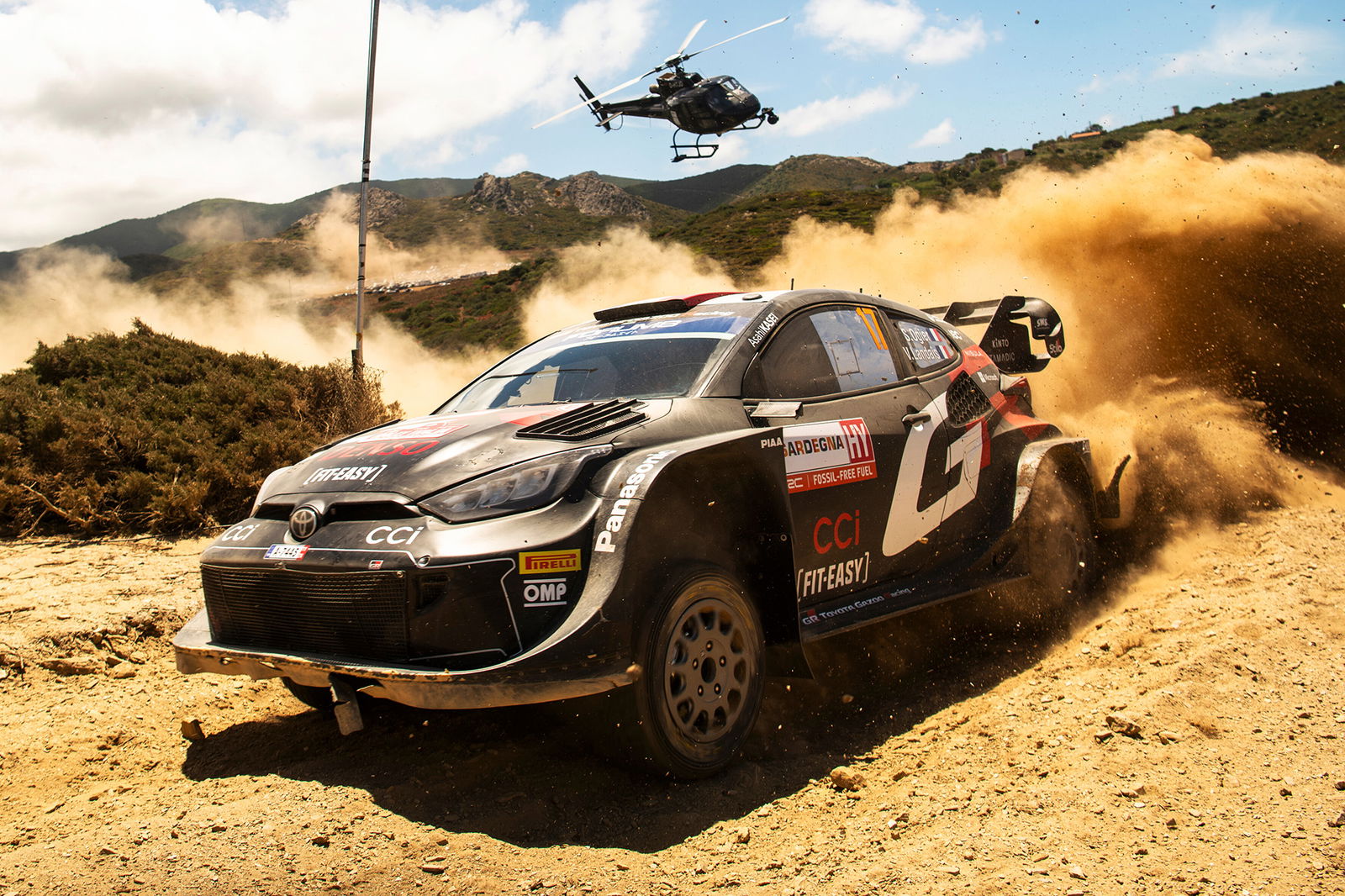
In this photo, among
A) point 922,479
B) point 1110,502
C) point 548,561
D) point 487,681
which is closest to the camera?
A: point 487,681

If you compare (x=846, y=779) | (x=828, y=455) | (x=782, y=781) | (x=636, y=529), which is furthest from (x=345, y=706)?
(x=828, y=455)

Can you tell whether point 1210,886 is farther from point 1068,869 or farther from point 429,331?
point 429,331

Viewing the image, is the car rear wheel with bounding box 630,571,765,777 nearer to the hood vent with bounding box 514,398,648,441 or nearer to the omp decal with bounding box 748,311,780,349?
the hood vent with bounding box 514,398,648,441

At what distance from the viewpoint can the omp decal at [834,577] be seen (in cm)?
386

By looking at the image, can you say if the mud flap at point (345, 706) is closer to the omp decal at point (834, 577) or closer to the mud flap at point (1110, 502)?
the omp decal at point (834, 577)

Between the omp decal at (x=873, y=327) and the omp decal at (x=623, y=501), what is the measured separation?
1.90m

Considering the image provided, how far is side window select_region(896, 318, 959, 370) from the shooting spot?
16.5 ft

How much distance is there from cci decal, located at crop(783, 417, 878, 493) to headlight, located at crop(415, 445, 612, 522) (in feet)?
3.10

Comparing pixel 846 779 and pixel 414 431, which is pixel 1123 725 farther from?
pixel 414 431

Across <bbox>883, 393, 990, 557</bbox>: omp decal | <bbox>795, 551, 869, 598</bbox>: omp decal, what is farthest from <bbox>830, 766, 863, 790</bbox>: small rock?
<bbox>883, 393, 990, 557</bbox>: omp decal

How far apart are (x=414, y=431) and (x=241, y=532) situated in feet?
2.45

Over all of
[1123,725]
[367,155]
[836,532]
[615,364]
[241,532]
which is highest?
[367,155]

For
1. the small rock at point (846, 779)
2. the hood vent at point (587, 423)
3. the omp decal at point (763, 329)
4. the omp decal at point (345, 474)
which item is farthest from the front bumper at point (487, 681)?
the omp decal at point (763, 329)

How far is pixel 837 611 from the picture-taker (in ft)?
13.0
